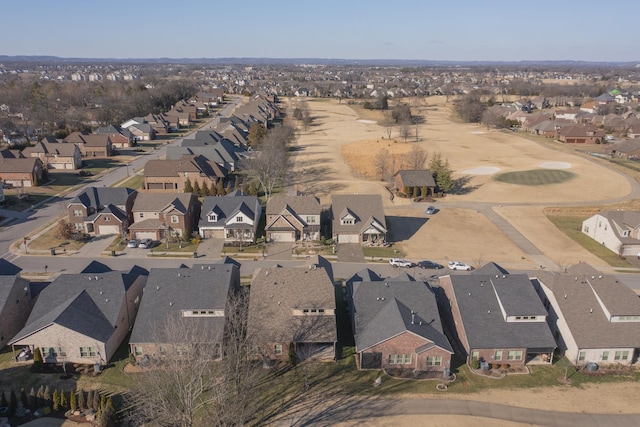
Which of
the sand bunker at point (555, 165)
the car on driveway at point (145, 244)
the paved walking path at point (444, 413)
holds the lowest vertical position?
the paved walking path at point (444, 413)

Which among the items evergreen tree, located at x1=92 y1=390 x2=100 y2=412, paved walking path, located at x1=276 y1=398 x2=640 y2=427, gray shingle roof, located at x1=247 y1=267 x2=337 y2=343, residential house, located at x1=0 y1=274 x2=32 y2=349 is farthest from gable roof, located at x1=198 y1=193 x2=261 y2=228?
paved walking path, located at x1=276 y1=398 x2=640 y2=427

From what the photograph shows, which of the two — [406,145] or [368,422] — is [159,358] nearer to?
[368,422]

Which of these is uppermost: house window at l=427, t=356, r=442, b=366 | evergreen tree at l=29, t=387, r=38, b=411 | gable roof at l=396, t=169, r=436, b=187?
gable roof at l=396, t=169, r=436, b=187

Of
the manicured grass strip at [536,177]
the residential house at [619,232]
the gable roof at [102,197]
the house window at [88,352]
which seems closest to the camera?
the house window at [88,352]

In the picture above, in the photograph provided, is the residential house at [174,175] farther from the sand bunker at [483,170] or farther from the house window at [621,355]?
the house window at [621,355]

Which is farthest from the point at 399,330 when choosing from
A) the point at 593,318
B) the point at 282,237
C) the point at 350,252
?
the point at 282,237

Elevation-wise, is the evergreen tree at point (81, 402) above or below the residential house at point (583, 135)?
below

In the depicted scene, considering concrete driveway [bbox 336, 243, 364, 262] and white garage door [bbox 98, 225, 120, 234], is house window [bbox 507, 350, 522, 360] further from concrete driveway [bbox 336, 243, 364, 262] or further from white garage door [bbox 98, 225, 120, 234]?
white garage door [bbox 98, 225, 120, 234]

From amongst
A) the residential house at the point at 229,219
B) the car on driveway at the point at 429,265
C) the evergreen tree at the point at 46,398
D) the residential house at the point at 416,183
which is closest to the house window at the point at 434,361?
the car on driveway at the point at 429,265
